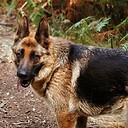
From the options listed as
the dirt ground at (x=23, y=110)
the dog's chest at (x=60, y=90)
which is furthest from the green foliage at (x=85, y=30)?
the dog's chest at (x=60, y=90)

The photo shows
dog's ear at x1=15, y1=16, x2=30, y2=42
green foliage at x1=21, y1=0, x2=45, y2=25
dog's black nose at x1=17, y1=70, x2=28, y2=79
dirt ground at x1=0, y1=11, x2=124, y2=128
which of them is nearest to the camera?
dog's black nose at x1=17, y1=70, x2=28, y2=79

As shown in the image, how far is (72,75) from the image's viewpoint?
530 cm

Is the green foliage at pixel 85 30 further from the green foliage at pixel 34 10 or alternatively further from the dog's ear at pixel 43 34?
the dog's ear at pixel 43 34

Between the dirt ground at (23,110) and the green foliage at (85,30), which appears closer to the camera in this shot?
the dirt ground at (23,110)

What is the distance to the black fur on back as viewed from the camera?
5199 millimetres

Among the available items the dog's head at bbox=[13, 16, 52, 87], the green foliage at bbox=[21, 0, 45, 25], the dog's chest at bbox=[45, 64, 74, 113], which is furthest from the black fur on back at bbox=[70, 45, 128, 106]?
the green foliage at bbox=[21, 0, 45, 25]

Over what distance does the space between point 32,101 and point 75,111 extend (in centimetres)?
190

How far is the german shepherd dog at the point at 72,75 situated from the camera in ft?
17.1

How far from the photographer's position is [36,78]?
534cm

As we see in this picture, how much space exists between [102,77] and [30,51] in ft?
3.24

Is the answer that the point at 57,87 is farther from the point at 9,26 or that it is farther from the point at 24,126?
the point at 9,26

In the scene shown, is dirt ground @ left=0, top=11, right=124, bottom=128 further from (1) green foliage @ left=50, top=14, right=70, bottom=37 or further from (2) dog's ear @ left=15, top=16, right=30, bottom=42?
A: (1) green foliage @ left=50, top=14, right=70, bottom=37

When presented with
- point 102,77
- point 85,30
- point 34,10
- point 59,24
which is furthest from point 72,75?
point 59,24

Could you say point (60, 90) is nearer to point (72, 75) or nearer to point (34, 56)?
point (72, 75)
